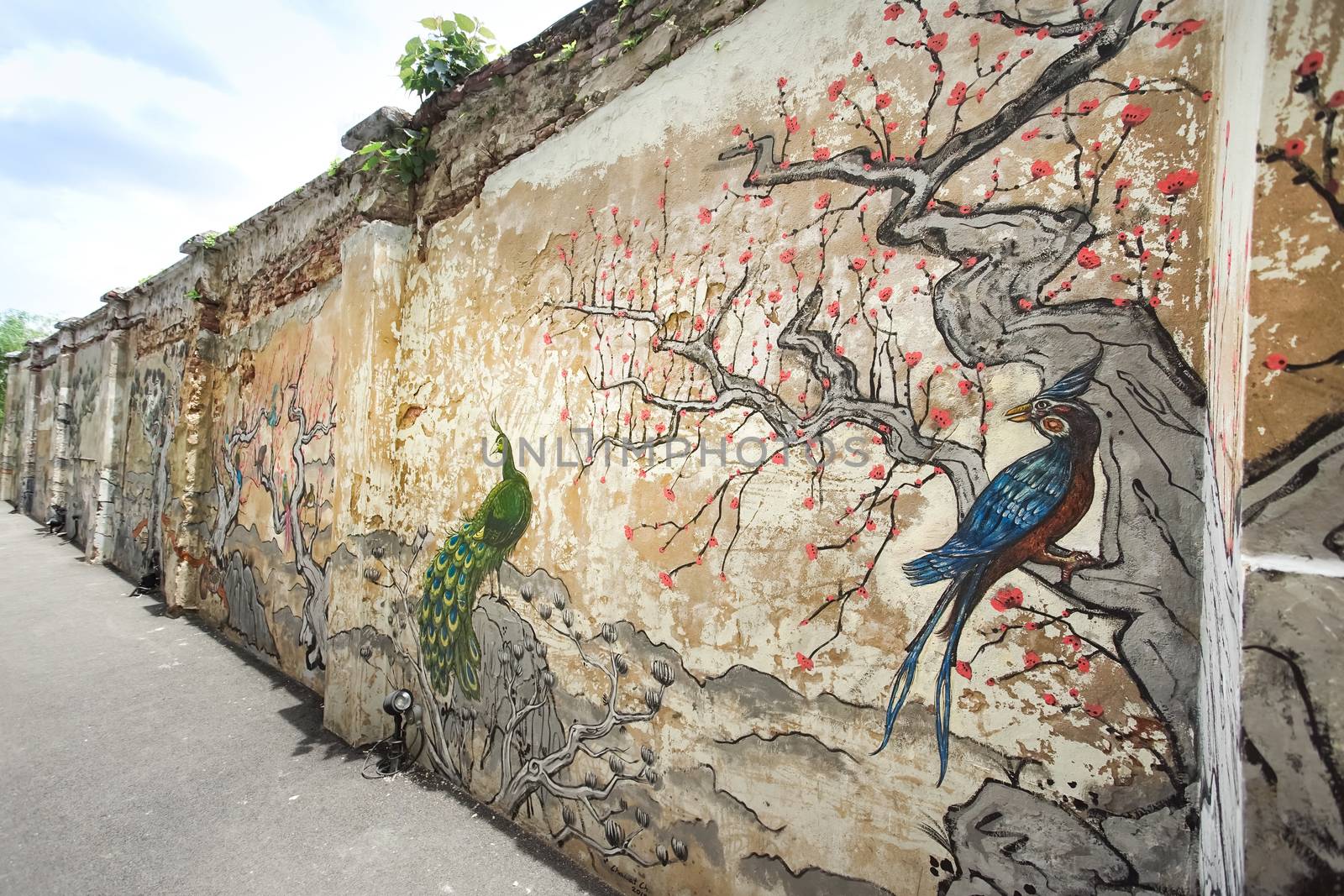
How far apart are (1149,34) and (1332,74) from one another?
35.2 inches

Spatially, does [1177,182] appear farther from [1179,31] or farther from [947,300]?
[947,300]

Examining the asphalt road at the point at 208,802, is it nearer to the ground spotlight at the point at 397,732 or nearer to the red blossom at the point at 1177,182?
the ground spotlight at the point at 397,732

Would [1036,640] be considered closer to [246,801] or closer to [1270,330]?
[1270,330]

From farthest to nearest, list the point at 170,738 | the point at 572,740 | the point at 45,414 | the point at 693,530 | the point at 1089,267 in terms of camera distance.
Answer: the point at 45,414 → the point at 170,738 → the point at 572,740 → the point at 693,530 → the point at 1089,267

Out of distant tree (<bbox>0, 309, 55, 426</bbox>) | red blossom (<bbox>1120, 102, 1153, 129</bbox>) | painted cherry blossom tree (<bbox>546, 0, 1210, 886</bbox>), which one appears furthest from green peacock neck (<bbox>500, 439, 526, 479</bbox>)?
distant tree (<bbox>0, 309, 55, 426</bbox>)

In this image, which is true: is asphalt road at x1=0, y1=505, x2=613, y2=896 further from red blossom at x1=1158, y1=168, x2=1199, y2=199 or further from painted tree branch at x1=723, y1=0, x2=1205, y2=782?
red blossom at x1=1158, y1=168, x2=1199, y2=199

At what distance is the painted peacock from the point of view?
3006mm

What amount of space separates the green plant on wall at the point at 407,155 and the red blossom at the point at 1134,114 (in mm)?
3479

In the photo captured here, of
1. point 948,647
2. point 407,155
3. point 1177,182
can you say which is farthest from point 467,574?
point 1177,182

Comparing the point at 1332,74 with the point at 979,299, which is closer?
the point at 1332,74

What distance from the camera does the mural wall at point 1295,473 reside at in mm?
827

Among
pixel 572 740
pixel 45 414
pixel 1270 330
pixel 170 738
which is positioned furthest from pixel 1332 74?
pixel 45 414

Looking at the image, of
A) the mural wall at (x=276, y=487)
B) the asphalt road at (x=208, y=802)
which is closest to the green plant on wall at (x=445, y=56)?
the mural wall at (x=276, y=487)

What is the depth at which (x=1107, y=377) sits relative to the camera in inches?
60.7
